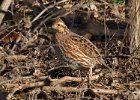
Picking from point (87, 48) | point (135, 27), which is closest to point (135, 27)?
point (135, 27)

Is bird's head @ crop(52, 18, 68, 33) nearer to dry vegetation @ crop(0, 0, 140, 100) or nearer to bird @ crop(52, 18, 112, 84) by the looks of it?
bird @ crop(52, 18, 112, 84)

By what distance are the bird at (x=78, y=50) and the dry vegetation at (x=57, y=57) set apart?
4.5 inches

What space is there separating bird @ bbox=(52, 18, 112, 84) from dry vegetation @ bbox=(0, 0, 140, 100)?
0.11m

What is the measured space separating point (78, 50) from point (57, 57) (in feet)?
1.44

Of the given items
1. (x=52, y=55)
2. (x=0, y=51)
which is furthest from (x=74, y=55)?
(x=0, y=51)

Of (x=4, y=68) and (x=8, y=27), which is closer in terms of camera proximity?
(x=4, y=68)

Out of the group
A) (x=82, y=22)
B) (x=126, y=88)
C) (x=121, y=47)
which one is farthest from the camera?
(x=82, y=22)

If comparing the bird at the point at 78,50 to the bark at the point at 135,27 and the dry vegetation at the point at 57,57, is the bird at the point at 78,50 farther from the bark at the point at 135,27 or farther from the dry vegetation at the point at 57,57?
the bark at the point at 135,27

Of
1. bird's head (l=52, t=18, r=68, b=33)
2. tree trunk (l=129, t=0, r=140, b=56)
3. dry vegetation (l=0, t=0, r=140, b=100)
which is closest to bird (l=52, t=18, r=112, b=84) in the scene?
bird's head (l=52, t=18, r=68, b=33)

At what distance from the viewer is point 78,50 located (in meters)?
8.66

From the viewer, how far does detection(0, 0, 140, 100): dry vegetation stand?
795 centimetres

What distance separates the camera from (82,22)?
1098 cm

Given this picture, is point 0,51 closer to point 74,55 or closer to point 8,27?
point 8,27

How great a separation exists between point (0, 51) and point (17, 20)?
61.3 inches
